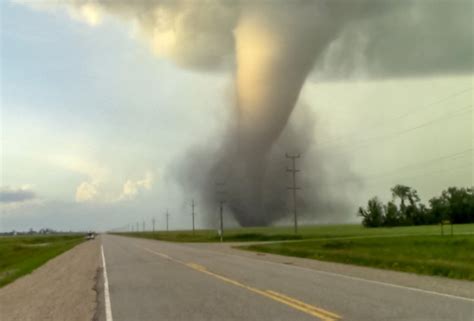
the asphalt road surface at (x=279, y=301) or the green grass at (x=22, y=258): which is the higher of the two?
the asphalt road surface at (x=279, y=301)

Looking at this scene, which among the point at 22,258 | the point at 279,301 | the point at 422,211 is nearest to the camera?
the point at 279,301

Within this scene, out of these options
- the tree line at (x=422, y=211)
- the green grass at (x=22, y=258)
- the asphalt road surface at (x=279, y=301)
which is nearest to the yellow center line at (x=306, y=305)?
the asphalt road surface at (x=279, y=301)

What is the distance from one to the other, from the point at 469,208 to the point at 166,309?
400ft

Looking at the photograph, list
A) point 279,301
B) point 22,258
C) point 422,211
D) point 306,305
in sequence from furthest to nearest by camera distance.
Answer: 1. point 422,211
2. point 22,258
3. point 279,301
4. point 306,305

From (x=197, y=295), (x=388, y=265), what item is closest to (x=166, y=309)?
(x=197, y=295)

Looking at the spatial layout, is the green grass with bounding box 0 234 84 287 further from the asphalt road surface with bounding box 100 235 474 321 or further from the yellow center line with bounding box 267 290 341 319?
the yellow center line with bounding box 267 290 341 319

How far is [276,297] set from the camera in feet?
42.5

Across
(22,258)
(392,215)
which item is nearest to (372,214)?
(392,215)

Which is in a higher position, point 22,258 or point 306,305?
point 306,305

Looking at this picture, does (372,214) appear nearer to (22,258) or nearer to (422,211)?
(422,211)

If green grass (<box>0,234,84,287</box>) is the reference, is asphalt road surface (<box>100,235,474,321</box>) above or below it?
above

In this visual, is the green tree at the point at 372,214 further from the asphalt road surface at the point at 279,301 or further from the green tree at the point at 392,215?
the asphalt road surface at the point at 279,301

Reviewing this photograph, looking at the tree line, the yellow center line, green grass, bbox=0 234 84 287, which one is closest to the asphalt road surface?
the yellow center line

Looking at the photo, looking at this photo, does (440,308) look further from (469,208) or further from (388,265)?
(469,208)
